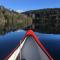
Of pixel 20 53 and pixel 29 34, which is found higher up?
pixel 29 34

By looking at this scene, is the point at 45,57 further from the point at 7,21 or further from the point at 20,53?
the point at 7,21

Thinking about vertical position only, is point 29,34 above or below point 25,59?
above

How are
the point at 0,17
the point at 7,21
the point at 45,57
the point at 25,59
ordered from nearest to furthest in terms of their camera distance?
the point at 45,57 → the point at 25,59 → the point at 0,17 → the point at 7,21

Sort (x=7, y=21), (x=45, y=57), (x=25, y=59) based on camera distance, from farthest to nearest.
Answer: (x=7, y=21) < (x=25, y=59) < (x=45, y=57)

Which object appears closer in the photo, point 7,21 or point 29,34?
point 29,34

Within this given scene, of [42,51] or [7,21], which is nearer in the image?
[42,51]

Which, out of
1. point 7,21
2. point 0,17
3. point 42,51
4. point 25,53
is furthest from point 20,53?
point 7,21

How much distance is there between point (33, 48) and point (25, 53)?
0.65m

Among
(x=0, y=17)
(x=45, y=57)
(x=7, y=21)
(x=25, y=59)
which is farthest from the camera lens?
(x=7, y=21)

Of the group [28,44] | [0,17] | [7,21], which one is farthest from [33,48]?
[7,21]

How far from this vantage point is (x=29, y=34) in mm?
18578

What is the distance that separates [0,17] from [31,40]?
151 meters

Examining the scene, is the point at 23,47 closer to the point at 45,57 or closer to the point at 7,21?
the point at 45,57

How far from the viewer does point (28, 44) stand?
19.4 metres
